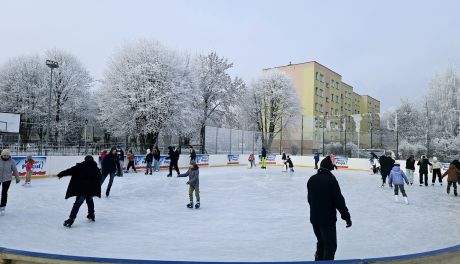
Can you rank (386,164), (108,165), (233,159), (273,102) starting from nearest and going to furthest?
(108,165)
(386,164)
(233,159)
(273,102)

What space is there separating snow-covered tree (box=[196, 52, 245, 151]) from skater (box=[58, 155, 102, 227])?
33.5m

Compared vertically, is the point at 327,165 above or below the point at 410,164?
above

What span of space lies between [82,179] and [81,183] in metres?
0.08

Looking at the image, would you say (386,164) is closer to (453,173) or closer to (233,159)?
(453,173)

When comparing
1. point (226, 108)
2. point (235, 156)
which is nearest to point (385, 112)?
point (226, 108)

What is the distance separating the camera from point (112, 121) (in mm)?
33594

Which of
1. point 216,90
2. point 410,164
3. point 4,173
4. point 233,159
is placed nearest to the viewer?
point 4,173

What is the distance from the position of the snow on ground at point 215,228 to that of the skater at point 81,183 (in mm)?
455

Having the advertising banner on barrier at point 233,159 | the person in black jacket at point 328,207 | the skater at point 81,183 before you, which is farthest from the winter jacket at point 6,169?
the advertising banner on barrier at point 233,159

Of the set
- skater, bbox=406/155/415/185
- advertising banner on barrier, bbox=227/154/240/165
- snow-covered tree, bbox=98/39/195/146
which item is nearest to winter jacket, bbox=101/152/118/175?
skater, bbox=406/155/415/185

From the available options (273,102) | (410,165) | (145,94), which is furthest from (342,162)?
(145,94)

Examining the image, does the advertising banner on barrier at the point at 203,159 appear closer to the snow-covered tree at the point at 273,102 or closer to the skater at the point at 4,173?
the snow-covered tree at the point at 273,102

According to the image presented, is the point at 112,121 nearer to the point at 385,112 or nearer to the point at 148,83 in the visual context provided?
the point at 148,83

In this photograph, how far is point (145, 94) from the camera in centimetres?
3259
